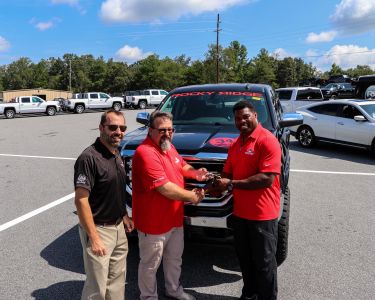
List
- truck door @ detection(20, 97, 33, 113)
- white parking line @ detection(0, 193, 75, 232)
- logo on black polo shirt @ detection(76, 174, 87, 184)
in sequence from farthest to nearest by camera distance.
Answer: truck door @ detection(20, 97, 33, 113) → white parking line @ detection(0, 193, 75, 232) → logo on black polo shirt @ detection(76, 174, 87, 184)

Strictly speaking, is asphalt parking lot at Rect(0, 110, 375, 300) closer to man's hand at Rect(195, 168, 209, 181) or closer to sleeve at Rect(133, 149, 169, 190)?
man's hand at Rect(195, 168, 209, 181)

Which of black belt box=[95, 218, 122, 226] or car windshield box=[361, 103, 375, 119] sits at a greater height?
car windshield box=[361, 103, 375, 119]

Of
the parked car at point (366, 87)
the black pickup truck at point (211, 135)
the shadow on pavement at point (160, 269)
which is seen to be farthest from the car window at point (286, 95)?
the shadow on pavement at point (160, 269)

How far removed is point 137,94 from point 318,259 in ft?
114

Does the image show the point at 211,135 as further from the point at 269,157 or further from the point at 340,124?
the point at 340,124

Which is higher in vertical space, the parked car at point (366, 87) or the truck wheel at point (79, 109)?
the parked car at point (366, 87)

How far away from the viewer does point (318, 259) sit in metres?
3.96

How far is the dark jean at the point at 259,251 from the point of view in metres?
2.84

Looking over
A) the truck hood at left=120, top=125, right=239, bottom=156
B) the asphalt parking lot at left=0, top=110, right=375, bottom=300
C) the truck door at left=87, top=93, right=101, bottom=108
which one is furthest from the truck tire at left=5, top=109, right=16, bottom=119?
the truck hood at left=120, top=125, right=239, bottom=156

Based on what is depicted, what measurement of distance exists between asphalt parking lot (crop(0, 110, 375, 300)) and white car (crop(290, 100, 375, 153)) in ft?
6.51

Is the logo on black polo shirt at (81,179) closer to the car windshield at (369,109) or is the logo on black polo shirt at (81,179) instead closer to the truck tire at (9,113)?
A: the car windshield at (369,109)

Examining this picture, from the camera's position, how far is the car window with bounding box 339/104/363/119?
10.2m

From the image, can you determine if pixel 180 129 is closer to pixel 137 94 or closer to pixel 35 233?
pixel 35 233

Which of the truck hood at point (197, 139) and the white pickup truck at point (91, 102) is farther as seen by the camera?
the white pickup truck at point (91, 102)
